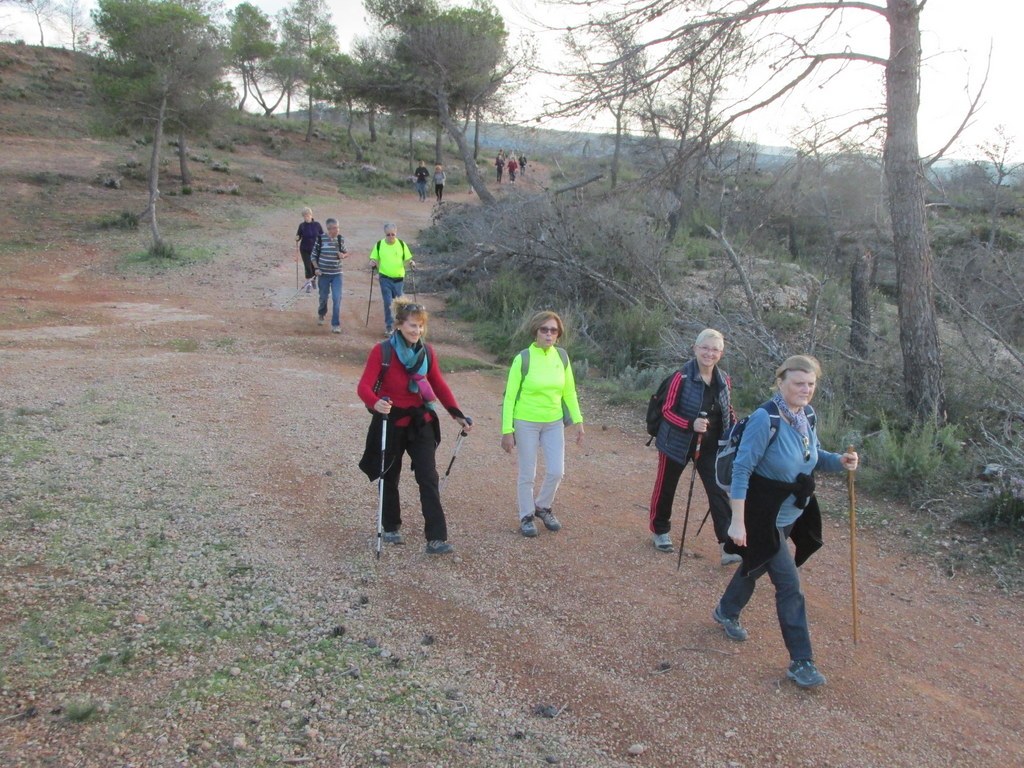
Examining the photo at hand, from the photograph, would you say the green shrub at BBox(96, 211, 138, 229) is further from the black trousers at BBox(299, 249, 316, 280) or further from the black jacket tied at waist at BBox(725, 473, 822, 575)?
the black jacket tied at waist at BBox(725, 473, 822, 575)

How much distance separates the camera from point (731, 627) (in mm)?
4312

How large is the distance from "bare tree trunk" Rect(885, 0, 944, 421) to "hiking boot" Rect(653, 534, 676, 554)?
365 cm

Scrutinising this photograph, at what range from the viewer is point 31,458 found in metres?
6.15

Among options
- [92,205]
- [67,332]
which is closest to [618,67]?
[67,332]

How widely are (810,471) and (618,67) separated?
520 centimetres

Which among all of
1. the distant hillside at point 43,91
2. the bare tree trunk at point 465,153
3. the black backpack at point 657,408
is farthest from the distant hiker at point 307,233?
the distant hillside at point 43,91

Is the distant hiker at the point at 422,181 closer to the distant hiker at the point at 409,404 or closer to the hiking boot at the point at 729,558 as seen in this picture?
the distant hiker at the point at 409,404

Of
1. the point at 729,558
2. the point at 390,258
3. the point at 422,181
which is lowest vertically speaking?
the point at 729,558

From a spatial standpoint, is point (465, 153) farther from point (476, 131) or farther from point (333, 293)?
point (333, 293)

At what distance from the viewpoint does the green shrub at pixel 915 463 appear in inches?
257

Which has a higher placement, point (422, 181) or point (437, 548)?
point (422, 181)

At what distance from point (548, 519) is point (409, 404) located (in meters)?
1.42

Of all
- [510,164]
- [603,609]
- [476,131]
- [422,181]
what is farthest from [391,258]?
[476,131]

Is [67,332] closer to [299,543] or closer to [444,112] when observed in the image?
[299,543]
